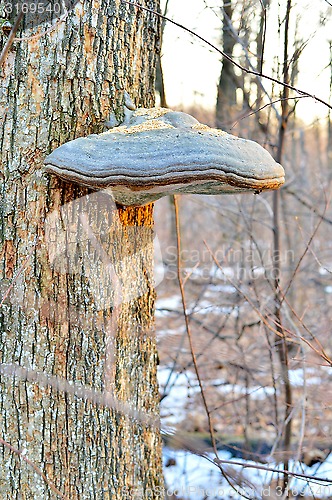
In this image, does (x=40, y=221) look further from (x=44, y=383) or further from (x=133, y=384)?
(x=133, y=384)

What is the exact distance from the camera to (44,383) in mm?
1653

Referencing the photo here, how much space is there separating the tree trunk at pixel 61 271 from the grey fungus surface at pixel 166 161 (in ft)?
0.77

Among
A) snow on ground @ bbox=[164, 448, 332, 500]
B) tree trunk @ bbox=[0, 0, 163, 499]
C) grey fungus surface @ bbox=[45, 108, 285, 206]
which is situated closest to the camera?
grey fungus surface @ bbox=[45, 108, 285, 206]

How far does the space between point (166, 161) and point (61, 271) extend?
62 cm

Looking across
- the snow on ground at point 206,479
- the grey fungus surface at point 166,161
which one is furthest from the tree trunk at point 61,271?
the snow on ground at point 206,479

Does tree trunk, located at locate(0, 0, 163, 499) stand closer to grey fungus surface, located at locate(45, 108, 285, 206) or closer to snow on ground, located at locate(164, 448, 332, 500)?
grey fungus surface, located at locate(45, 108, 285, 206)

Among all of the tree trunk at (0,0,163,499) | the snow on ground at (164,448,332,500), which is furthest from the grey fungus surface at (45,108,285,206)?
the snow on ground at (164,448,332,500)

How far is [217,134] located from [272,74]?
7.16 feet

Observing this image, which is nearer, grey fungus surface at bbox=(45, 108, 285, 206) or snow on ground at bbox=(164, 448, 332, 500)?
grey fungus surface at bbox=(45, 108, 285, 206)

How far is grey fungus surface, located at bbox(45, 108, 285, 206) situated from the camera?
4.39 ft

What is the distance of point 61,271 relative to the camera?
5.50 feet

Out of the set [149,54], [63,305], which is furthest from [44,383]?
[149,54]

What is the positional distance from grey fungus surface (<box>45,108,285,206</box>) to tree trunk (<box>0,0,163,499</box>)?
0.24 m

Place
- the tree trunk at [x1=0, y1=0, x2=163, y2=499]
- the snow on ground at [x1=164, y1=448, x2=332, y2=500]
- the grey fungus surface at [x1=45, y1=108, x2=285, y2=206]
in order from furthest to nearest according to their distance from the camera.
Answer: the snow on ground at [x1=164, y1=448, x2=332, y2=500], the tree trunk at [x1=0, y1=0, x2=163, y2=499], the grey fungus surface at [x1=45, y1=108, x2=285, y2=206]
